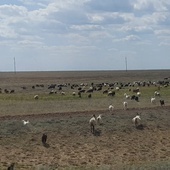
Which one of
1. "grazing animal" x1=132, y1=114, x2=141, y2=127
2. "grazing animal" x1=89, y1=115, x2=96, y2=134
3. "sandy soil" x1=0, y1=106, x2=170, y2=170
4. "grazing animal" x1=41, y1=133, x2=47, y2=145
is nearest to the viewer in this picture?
"sandy soil" x1=0, y1=106, x2=170, y2=170

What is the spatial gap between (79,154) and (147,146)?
5114 millimetres

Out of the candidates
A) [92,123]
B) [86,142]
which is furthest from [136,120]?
[86,142]

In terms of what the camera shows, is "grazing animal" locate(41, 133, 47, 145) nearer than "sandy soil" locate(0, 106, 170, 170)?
No

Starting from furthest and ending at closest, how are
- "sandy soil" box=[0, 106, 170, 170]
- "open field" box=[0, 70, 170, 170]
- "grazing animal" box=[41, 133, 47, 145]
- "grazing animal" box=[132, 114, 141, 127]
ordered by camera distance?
"grazing animal" box=[132, 114, 141, 127] → "grazing animal" box=[41, 133, 47, 145] → "sandy soil" box=[0, 106, 170, 170] → "open field" box=[0, 70, 170, 170]

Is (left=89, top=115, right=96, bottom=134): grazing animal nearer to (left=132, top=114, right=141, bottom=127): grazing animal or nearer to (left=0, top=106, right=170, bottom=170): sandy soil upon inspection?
(left=0, top=106, right=170, bottom=170): sandy soil

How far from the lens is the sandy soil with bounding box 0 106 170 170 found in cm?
2261

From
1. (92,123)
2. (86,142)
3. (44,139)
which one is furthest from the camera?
(92,123)

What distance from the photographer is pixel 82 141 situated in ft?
86.2

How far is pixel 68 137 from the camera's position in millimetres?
26734

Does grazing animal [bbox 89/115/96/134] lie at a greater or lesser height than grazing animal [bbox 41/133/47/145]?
greater

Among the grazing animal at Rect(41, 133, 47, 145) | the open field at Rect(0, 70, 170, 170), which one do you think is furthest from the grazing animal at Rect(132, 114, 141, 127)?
the grazing animal at Rect(41, 133, 47, 145)

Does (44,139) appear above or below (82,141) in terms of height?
above

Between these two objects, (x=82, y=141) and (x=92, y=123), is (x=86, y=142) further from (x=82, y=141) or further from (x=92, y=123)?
(x=92, y=123)

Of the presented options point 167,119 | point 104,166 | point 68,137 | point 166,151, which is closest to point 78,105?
point 167,119
